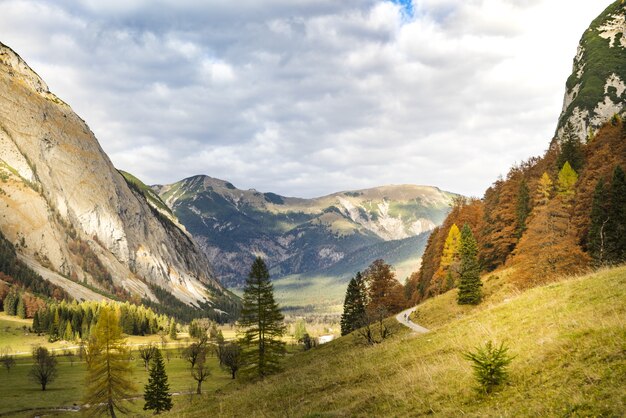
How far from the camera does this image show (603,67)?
151 metres

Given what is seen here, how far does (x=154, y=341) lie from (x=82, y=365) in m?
57.3

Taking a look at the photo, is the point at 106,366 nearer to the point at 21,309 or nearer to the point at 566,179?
the point at 566,179

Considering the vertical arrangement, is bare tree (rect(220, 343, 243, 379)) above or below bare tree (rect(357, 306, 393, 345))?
below

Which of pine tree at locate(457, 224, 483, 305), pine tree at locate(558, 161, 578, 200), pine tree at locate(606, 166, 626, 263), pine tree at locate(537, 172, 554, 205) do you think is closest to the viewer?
pine tree at locate(606, 166, 626, 263)

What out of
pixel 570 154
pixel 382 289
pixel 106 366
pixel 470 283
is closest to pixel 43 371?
pixel 106 366

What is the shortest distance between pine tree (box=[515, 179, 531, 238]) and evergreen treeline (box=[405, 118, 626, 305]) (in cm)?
4

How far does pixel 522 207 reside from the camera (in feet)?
219

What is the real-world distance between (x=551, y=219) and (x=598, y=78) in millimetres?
134807

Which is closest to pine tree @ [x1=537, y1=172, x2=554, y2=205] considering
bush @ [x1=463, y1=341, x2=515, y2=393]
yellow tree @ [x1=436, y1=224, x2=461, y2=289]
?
yellow tree @ [x1=436, y1=224, x2=461, y2=289]

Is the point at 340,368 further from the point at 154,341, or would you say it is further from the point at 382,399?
the point at 154,341

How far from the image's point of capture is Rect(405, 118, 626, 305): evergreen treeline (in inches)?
1766

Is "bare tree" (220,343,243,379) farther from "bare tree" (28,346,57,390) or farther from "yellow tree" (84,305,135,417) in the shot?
"bare tree" (28,346,57,390)

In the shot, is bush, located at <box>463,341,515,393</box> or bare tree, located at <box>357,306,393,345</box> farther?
bare tree, located at <box>357,306,393,345</box>

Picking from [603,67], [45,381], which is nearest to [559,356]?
[45,381]
